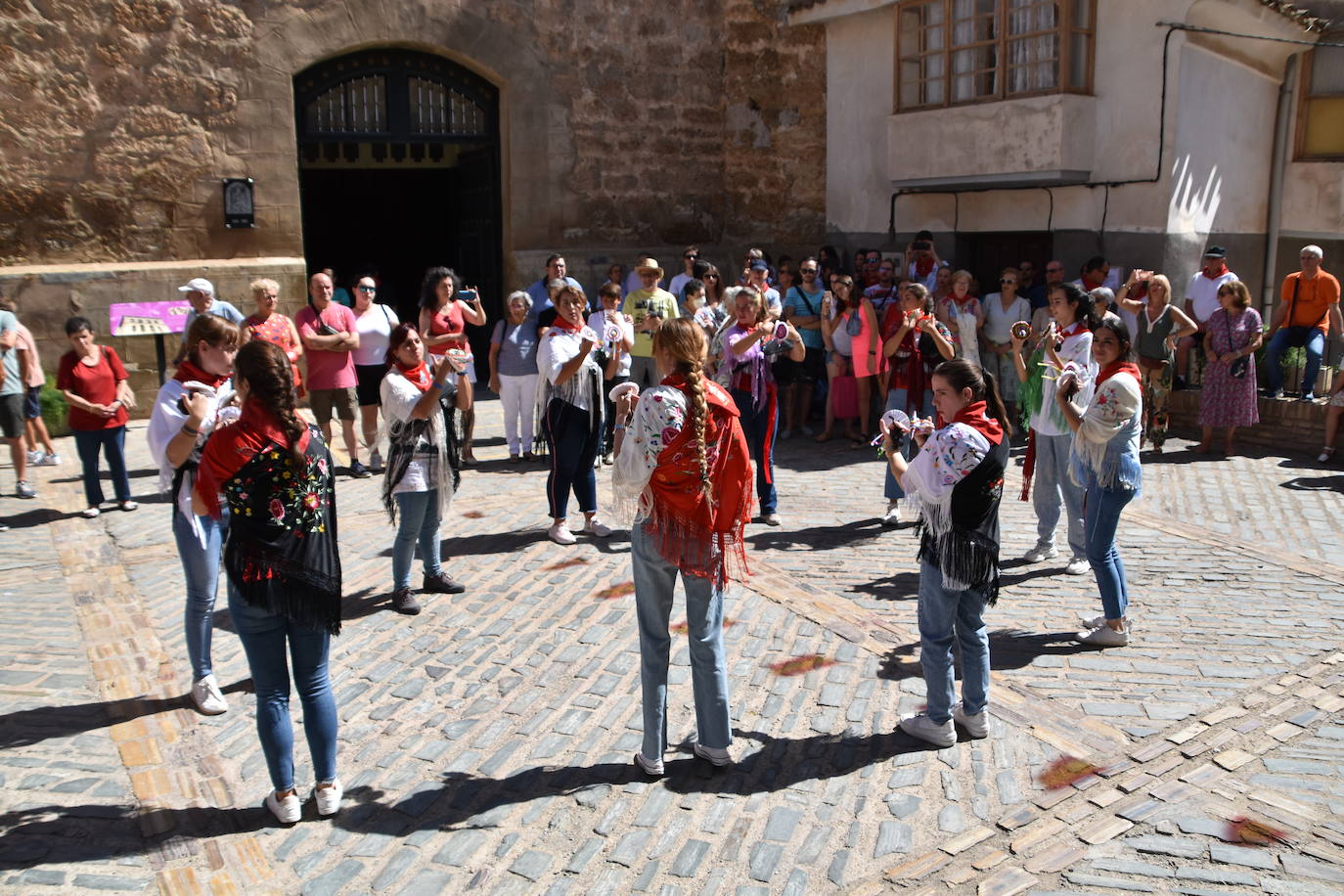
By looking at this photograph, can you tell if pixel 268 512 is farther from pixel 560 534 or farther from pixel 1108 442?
pixel 1108 442

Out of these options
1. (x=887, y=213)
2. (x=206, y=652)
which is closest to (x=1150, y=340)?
(x=887, y=213)

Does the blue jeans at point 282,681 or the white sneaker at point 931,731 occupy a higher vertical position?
the blue jeans at point 282,681

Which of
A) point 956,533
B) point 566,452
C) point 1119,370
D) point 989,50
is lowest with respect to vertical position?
point 566,452

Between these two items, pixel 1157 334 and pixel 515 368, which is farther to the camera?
pixel 1157 334

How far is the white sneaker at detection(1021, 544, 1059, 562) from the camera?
805cm

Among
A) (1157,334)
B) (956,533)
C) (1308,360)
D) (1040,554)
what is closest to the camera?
(956,533)

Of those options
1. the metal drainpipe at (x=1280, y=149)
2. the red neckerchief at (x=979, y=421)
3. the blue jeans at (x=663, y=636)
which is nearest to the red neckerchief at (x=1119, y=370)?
the red neckerchief at (x=979, y=421)

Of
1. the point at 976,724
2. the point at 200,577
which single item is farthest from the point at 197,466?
the point at 976,724

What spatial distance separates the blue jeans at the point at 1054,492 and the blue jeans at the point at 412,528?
3940 millimetres

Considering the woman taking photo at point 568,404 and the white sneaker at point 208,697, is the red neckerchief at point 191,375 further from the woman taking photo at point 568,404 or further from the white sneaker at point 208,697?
the woman taking photo at point 568,404

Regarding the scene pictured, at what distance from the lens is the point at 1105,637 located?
6469mm

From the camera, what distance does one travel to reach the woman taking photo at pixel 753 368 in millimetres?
8617

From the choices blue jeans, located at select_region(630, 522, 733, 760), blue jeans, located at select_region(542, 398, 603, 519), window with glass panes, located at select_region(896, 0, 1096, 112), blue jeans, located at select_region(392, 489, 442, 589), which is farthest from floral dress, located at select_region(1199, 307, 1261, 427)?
blue jeans, located at select_region(630, 522, 733, 760)

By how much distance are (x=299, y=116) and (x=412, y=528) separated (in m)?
9.14
